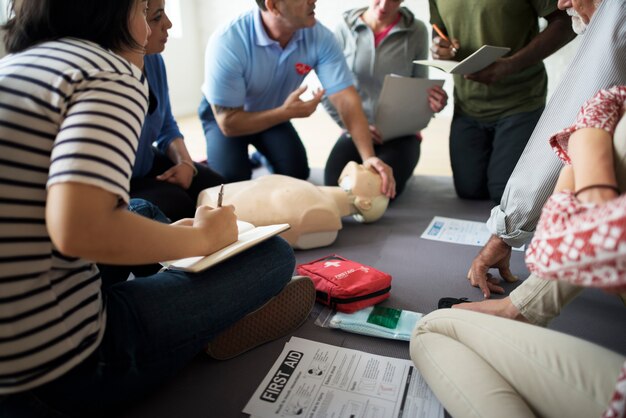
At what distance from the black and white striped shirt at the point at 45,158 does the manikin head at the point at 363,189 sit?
46.1 inches

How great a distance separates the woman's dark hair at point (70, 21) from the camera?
0.69 meters

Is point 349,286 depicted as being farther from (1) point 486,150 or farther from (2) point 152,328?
(1) point 486,150

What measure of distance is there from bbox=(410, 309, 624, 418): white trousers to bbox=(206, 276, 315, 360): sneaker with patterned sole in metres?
0.34

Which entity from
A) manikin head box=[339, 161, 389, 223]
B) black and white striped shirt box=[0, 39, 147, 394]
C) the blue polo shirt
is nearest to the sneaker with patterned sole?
black and white striped shirt box=[0, 39, 147, 394]

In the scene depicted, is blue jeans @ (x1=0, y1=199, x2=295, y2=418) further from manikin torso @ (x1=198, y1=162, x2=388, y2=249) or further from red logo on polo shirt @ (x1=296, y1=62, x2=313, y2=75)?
red logo on polo shirt @ (x1=296, y1=62, x2=313, y2=75)

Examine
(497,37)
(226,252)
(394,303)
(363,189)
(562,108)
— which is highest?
(497,37)

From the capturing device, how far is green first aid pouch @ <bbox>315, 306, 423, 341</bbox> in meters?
1.11

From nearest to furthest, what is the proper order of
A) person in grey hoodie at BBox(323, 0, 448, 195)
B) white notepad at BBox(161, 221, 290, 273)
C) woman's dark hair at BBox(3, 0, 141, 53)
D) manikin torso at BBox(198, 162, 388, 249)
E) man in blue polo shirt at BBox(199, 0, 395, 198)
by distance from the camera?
woman's dark hair at BBox(3, 0, 141, 53) < white notepad at BBox(161, 221, 290, 273) < manikin torso at BBox(198, 162, 388, 249) < man in blue polo shirt at BBox(199, 0, 395, 198) < person in grey hoodie at BBox(323, 0, 448, 195)

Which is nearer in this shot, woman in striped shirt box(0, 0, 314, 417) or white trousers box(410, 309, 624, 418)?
woman in striped shirt box(0, 0, 314, 417)

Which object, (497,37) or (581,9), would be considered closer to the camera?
(581,9)

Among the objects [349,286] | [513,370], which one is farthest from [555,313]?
[349,286]

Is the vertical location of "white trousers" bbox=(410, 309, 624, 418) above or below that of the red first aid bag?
above

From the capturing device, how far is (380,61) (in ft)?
7.36

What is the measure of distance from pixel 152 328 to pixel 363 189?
1114 mm
